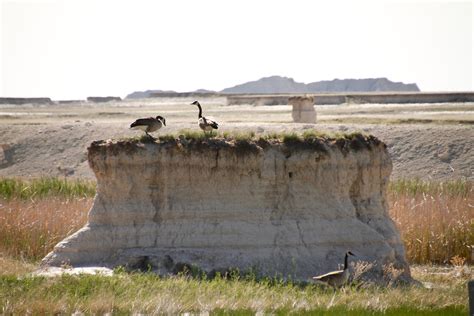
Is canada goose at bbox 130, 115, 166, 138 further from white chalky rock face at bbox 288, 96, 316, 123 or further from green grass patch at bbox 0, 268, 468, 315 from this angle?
white chalky rock face at bbox 288, 96, 316, 123

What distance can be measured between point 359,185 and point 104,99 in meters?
136

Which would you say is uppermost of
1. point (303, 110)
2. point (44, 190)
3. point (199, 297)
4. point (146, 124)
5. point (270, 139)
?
point (146, 124)

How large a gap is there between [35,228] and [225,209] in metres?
5.63

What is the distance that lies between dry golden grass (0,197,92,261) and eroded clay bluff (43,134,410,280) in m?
3.60

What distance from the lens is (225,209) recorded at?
19109 mm

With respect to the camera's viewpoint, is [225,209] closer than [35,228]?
Yes

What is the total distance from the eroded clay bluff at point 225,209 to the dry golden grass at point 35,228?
3599 millimetres

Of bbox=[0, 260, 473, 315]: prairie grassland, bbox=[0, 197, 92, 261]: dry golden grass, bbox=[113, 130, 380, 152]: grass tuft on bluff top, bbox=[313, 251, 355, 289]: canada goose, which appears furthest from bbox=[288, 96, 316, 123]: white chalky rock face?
bbox=[313, 251, 355, 289]: canada goose

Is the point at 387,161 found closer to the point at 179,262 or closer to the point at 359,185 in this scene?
the point at 359,185

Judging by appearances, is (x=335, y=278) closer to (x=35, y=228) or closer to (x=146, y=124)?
(x=146, y=124)

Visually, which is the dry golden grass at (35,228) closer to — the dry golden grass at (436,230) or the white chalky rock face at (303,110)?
the dry golden grass at (436,230)

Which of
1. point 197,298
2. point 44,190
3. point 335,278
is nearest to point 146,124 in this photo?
point 335,278

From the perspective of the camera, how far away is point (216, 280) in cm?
1733

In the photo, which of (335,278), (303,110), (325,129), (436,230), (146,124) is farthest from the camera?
(303,110)
